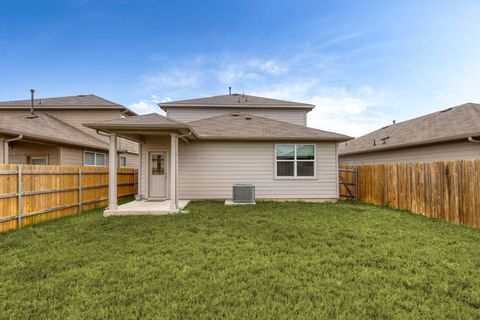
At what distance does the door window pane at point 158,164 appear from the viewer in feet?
31.5

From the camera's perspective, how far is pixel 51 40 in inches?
576

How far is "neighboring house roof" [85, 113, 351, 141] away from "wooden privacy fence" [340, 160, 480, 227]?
89.3 inches

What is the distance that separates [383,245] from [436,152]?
25.5 ft

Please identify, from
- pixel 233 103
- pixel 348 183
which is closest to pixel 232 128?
pixel 233 103

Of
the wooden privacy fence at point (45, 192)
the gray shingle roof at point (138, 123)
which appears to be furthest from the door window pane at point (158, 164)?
the gray shingle roof at point (138, 123)

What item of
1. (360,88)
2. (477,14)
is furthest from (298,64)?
(477,14)

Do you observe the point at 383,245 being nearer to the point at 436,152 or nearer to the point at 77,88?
the point at 436,152

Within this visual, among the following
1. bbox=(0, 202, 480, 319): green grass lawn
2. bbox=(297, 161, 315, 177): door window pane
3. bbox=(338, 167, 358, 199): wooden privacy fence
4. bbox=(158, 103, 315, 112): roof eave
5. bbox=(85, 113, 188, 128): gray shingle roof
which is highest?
bbox=(158, 103, 315, 112): roof eave

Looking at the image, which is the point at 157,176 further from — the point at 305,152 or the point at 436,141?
the point at 436,141

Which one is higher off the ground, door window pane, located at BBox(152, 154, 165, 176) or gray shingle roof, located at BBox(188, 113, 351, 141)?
gray shingle roof, located at BBox(188, 113, 351, 141)

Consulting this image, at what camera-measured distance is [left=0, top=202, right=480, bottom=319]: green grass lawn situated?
2.31 meters

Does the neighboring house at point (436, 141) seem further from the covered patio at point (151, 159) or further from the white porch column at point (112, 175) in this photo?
the white porch column at point (112, 175)

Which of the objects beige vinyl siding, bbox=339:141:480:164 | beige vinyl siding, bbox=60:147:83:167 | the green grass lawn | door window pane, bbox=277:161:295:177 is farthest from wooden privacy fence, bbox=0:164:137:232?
beige vinyl siding, bbox=339:141:480:164

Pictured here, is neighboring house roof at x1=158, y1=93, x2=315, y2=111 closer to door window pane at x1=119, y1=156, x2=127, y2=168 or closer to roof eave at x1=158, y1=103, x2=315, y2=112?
roof eave at x1=158, y1=103, x2=315, y2=112
